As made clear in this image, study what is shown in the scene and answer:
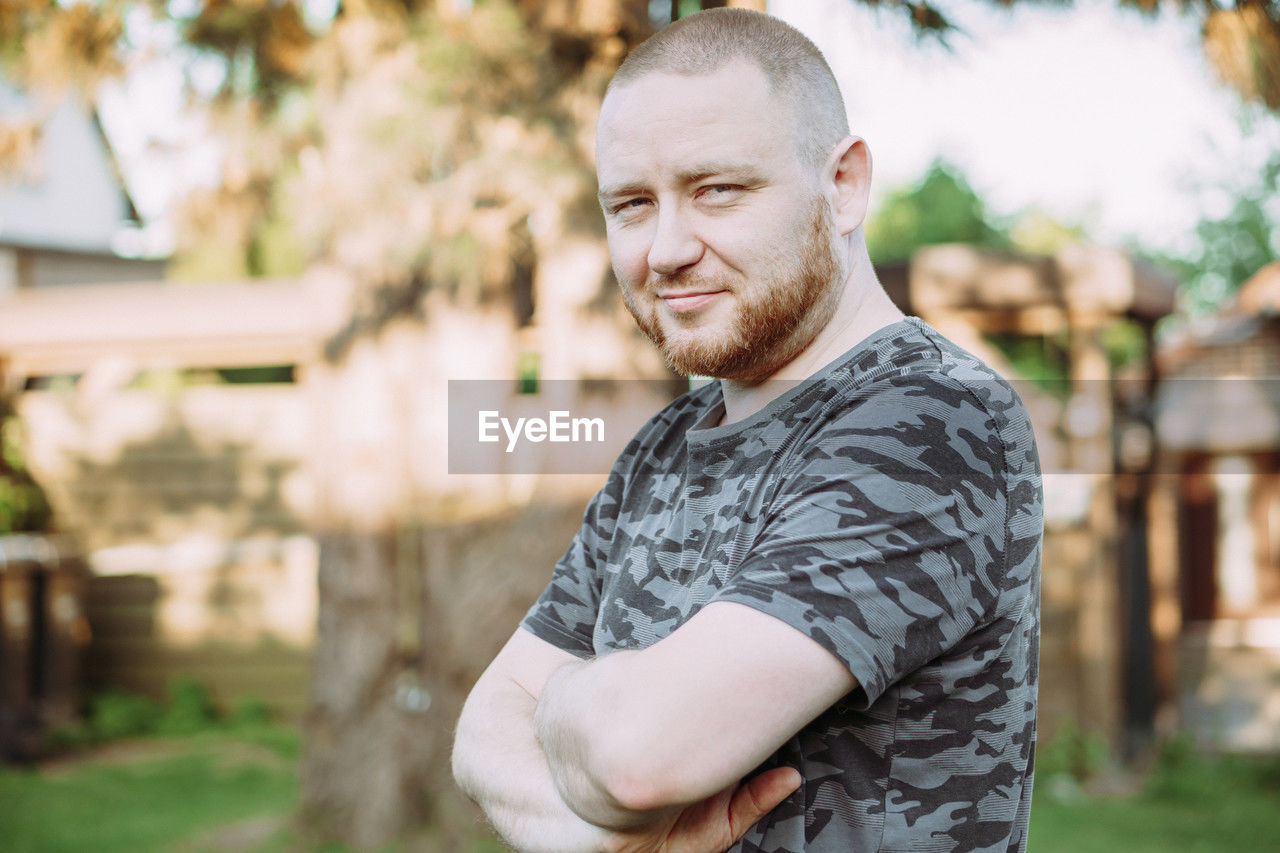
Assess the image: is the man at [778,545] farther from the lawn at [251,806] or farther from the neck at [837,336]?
the lawn at [251,806]

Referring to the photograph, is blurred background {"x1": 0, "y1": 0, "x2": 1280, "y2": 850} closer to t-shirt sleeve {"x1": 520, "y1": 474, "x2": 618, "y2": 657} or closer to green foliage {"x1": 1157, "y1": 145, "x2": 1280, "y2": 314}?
t-shirt sleeve {"x1": 520, "y1": 474, "x2": 618, "y2": 657}

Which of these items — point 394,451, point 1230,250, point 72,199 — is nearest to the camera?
point 394,451

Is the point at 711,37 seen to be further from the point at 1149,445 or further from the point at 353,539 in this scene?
the point at 1149,445

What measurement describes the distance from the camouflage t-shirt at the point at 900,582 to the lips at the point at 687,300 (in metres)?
0.16

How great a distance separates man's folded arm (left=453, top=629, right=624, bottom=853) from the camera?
1.26 m

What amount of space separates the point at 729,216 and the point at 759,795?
2.00ft

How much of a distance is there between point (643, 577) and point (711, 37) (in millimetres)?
619

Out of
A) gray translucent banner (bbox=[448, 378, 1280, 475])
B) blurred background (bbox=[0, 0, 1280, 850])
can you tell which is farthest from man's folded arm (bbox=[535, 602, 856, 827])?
blurred background (bbox=[0, 0, 1280, 850])

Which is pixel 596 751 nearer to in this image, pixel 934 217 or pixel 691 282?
pixel 691 282

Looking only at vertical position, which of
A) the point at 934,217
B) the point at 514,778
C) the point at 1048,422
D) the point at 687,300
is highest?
the point at 934,217

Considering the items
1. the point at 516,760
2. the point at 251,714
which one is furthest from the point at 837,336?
the point at 251,714

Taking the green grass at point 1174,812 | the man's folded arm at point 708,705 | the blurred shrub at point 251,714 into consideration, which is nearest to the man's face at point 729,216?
the man's folded arm at point 708,705

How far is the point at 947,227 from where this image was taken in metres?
29.9

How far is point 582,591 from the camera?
62.4 inches
